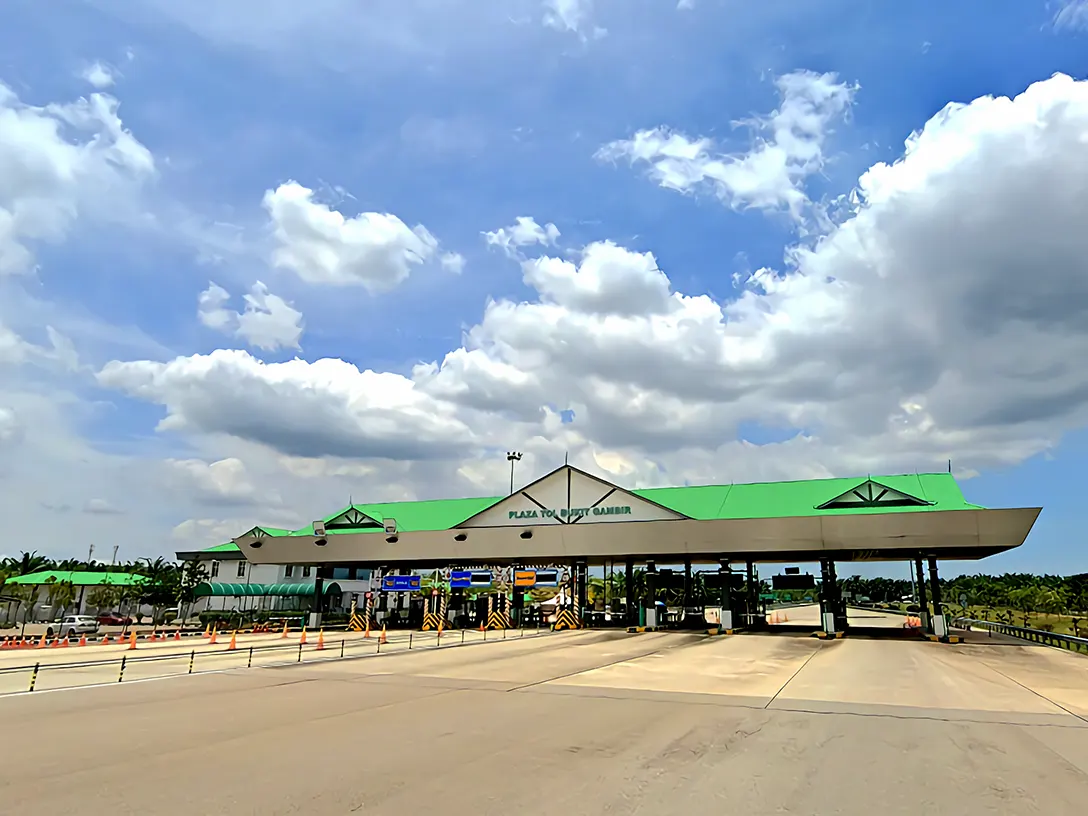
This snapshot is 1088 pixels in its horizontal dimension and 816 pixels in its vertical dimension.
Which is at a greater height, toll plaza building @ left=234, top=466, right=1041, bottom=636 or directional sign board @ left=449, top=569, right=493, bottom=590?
toll plaza building @ left=234, top=466, right=1041, bottom=636

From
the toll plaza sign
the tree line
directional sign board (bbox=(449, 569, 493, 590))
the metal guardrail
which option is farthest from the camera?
the tree line

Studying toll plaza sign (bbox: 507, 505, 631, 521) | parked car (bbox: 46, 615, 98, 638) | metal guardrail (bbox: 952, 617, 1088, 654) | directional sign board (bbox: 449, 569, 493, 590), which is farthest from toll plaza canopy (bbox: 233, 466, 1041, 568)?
parked car (bbox: 46, 615, 98, 638)

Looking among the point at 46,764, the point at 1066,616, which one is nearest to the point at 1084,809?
the point at 46,764

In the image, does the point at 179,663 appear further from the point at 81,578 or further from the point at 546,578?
the point at 81,578

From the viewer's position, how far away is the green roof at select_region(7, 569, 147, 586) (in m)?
68.4

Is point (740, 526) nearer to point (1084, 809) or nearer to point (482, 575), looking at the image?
point (482, 575)

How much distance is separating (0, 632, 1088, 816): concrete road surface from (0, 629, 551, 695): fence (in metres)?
1.83

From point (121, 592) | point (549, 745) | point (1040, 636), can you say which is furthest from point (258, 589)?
point (549, 745)

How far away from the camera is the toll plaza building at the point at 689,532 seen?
36688 mm

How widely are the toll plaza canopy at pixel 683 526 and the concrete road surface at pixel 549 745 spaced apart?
1582 centimetres

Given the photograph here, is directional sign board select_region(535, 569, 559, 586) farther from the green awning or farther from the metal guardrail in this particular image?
the green awning

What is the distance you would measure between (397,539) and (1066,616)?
7477cm

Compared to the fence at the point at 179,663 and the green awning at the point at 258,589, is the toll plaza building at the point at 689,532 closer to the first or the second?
the fence at the point at 179,663

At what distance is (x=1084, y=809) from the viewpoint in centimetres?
783
